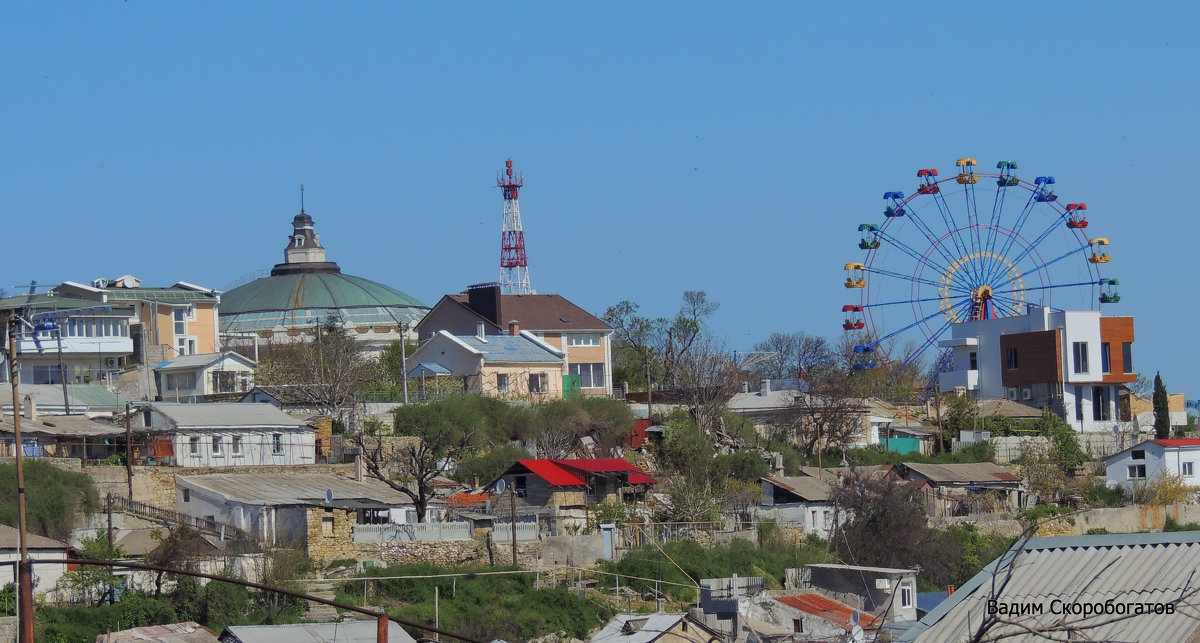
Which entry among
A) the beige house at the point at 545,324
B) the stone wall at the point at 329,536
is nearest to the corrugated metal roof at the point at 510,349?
the beige house at the point at 545,324

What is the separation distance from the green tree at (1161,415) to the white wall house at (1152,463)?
3.01 metres

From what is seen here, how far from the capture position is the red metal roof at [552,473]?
1534 inches

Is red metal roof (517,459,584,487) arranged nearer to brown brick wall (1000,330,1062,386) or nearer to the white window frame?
the white window frame

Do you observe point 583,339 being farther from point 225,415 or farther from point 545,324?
point 225,415

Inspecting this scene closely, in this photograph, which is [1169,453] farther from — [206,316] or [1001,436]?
[206,316]

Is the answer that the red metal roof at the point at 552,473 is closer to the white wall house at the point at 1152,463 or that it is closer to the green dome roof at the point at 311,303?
the white wall house at the point at 1152,463

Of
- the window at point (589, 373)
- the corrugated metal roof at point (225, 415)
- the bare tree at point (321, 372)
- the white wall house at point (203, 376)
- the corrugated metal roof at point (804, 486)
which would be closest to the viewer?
the corrugated metal roof at point (225, 415)

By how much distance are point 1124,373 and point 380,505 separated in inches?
1348

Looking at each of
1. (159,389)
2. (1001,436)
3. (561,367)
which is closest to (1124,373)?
(1001,436)

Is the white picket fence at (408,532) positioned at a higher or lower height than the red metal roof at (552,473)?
lower

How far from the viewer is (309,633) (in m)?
24.3

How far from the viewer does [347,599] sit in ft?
96.9

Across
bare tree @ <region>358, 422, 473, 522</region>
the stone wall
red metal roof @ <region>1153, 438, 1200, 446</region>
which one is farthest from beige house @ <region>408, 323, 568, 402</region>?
red metal roof @ <region>1153, 438, 1200, 446</region>

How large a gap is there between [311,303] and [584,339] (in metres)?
32.9
